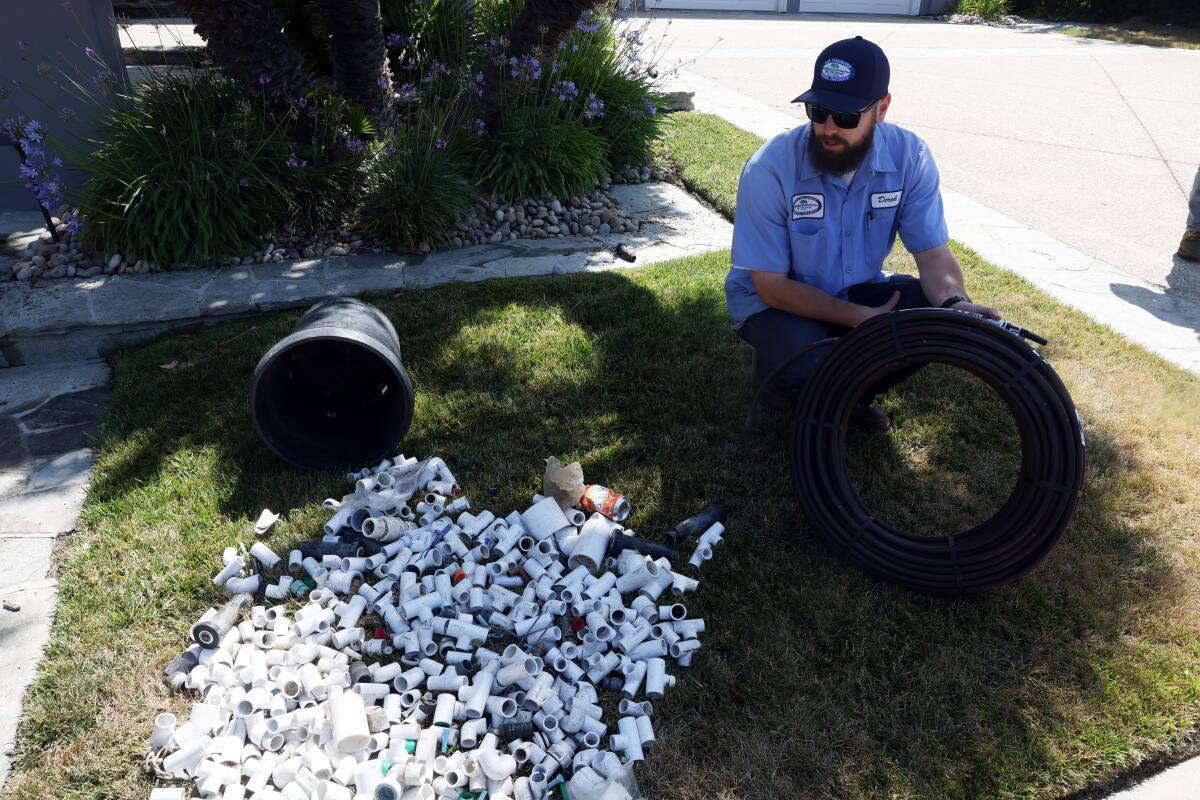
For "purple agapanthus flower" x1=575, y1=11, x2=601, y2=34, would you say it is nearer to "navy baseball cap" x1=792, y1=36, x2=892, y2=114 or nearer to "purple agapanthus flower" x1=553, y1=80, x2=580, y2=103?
"purple agapanthus flower" x1=553, y1=80, x2=580, y2=103

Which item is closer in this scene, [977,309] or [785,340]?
[977,309]

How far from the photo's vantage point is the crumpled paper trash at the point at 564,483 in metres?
3.27

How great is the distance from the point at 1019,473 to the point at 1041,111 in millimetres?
8996

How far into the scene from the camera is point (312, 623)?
9.09ft

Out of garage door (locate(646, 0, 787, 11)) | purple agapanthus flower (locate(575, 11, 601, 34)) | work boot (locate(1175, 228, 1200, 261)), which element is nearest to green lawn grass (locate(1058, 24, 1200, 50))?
garage door (locate(646, 0, 787, 11))

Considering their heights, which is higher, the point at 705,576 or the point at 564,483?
the point at 564,483

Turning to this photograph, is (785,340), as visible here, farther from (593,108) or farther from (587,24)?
(587,24)

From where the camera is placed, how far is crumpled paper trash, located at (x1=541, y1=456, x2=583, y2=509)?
327 cm

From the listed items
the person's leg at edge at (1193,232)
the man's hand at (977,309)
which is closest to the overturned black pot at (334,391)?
the man's hand at (977,309)

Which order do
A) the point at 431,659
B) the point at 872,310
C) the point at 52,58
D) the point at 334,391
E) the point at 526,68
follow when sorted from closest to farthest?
the point at 431,659, the point at 872,310, the point at 334,391, the point at 52,58, the point at 526,68

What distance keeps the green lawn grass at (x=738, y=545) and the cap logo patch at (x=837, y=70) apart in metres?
1.51

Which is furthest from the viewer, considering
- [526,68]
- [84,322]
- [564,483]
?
[526,68]

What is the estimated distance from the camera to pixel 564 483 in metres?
3.27

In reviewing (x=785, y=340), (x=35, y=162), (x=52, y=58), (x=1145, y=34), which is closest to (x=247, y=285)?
(x=35, y=162)
